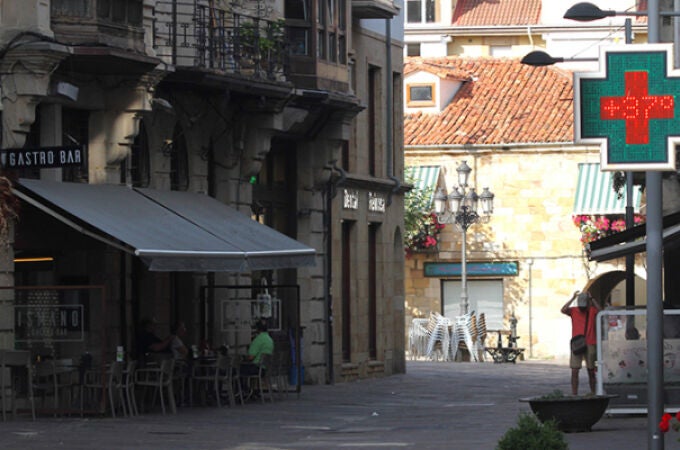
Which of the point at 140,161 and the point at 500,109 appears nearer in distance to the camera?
the point at 140,161

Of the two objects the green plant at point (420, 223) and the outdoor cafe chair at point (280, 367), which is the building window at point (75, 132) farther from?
the green plant at point (420, 223)

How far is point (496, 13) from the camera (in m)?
76.1

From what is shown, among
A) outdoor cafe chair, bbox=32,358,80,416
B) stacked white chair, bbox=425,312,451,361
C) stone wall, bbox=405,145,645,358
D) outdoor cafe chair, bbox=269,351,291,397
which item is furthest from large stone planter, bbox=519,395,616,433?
stone wall, bbox=405,145,645,358

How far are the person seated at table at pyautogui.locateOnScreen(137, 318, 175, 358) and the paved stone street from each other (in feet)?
3.23

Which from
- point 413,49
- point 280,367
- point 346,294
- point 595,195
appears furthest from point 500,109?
point 280,367

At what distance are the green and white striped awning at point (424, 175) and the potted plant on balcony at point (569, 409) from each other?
3565cm

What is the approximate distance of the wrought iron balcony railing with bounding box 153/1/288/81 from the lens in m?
27.9

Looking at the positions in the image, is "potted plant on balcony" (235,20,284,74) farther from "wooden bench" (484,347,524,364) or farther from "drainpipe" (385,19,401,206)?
"wooden bench" (484,347,524,364)

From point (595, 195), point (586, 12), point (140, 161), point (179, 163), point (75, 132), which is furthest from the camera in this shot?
point (595, 195)

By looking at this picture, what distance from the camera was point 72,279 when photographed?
1050 inches

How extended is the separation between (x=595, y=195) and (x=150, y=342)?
29.1 metres

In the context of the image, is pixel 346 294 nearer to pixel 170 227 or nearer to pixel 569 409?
pixel 170 227

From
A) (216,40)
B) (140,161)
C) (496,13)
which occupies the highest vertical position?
(496,13)

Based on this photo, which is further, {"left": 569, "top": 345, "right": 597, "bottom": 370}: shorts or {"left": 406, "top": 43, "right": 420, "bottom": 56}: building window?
{"left": 406, "top": 43, "right": 420, "bottom": 56}: building window
